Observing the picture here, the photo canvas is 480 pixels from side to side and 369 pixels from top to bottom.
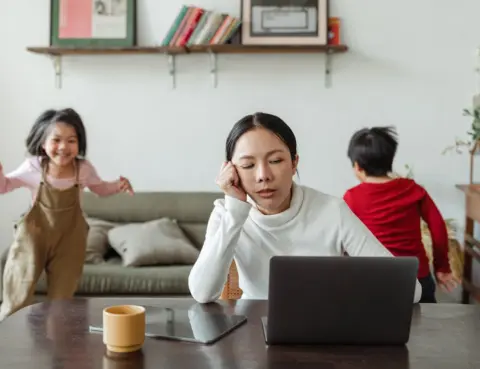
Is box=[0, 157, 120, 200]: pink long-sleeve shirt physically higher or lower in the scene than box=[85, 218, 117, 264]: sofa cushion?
higher

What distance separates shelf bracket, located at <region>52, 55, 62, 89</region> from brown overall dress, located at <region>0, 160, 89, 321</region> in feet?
4.67

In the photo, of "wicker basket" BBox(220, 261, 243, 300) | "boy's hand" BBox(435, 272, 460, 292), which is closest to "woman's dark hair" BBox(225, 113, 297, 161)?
"wicker basket" BBox(220, 261, 243, 300)

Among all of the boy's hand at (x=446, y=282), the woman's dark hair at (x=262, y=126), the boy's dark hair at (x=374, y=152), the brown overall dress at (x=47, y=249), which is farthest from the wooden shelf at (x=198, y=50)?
the woman's dark hair at (x=262, y=126)

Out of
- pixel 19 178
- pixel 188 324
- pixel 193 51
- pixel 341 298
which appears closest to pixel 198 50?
pixel 193 51

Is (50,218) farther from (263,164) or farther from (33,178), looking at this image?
(263,164)

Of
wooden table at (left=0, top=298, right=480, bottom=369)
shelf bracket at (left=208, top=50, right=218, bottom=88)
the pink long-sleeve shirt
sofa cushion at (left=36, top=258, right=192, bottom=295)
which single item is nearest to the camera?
wooden table at (left=0, top=298, right=480, bottom=369)

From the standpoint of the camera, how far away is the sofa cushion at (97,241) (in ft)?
11.8

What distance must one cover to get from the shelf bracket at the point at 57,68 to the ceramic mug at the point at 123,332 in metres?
3.23

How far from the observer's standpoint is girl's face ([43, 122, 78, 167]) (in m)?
2.85

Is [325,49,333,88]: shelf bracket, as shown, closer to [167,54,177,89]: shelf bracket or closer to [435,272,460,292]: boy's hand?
[167,54,177,89]: shelf bracket

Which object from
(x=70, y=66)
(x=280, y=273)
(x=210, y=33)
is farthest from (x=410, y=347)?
(x=70, y=66)

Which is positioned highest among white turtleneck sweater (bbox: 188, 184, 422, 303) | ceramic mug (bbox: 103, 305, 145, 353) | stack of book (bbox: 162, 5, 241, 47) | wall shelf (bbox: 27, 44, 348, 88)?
stack of book (bbox: 162, 5, 241, 47)

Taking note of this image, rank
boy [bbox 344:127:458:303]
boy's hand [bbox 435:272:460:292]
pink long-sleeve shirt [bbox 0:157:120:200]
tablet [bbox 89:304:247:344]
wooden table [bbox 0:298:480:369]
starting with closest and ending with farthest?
1. wooden table [bbox 0:298:480:369]
2. tablet [bbox 89:304:247:344]
3. boy's hand [bbox 435:272:460:292]
4. boy [bbox 344:127:458:303]
5. pink long-sleeve shirt [bbox 0:157:120:200]

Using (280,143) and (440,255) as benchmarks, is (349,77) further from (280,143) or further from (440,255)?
(280,143)
